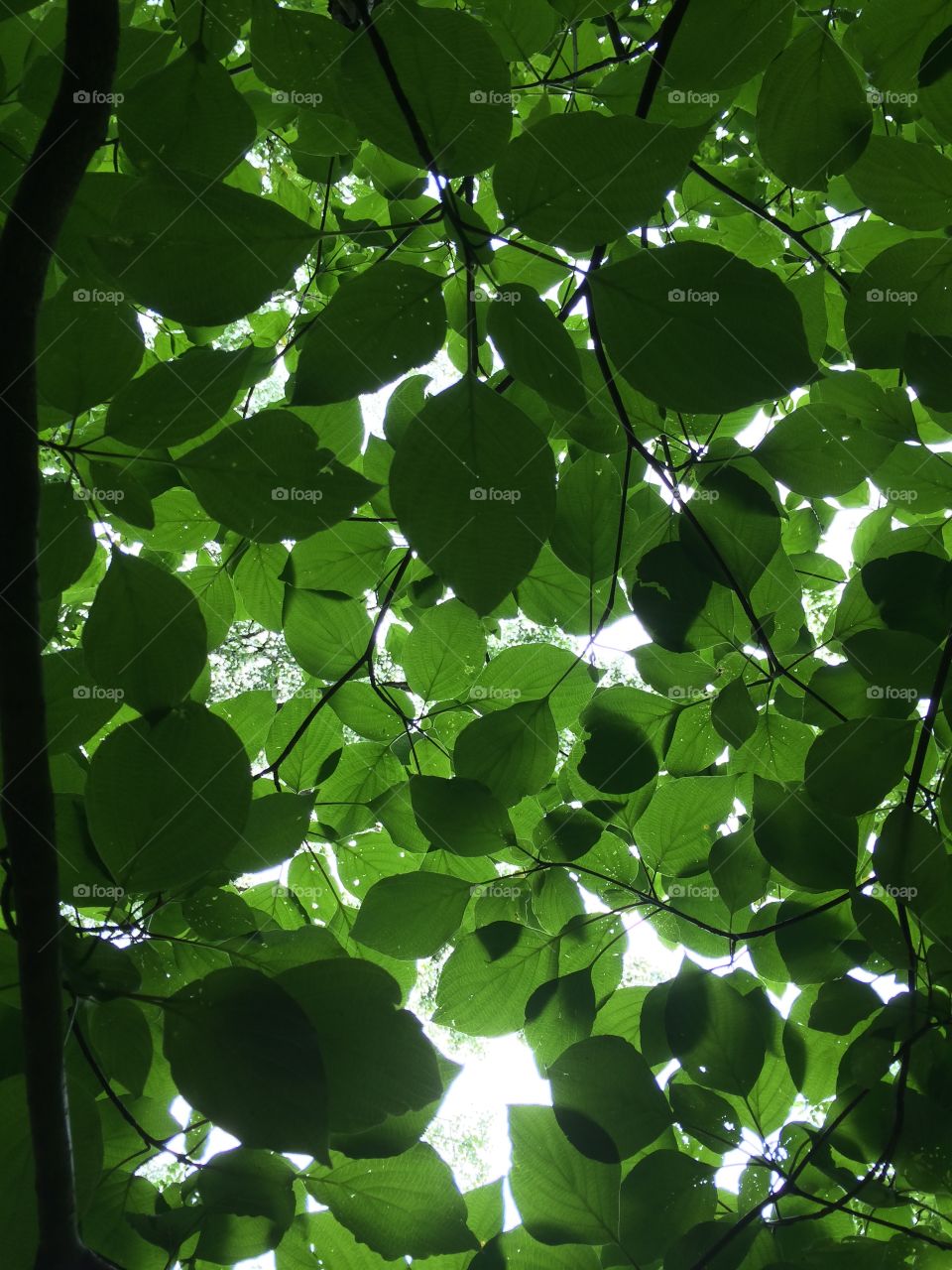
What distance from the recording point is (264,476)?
589 mm

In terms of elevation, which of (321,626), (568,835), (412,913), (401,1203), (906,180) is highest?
(906,180)

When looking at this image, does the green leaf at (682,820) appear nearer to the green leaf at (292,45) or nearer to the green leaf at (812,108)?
the green leaf at (812,108)

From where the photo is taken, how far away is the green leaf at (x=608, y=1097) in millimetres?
740

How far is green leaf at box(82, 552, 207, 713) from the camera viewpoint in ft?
1.97

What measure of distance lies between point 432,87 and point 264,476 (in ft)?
0.80

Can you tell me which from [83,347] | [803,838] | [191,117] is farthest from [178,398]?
[803,838]

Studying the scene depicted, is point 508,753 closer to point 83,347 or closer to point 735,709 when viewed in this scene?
point 735,709

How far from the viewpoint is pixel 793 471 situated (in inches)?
32.4

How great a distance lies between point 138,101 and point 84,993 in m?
0.58

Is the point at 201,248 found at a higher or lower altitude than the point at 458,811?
higher

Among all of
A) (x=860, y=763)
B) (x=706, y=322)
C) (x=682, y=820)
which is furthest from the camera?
(x=682, y=820)

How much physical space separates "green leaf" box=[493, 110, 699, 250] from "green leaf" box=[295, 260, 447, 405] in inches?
2.8

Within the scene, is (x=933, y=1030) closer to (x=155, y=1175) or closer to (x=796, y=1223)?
(x=796, y=1223)

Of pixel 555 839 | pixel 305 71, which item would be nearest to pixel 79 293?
pixel 305 71
